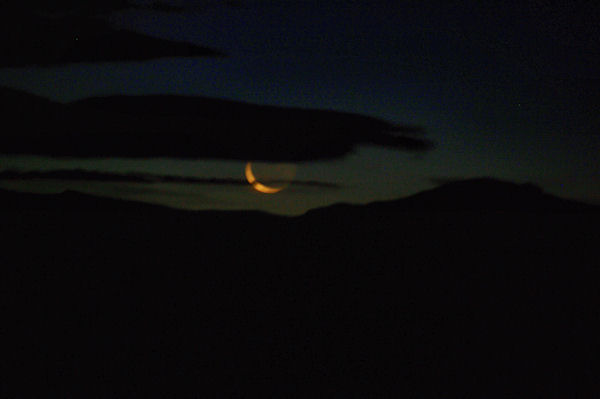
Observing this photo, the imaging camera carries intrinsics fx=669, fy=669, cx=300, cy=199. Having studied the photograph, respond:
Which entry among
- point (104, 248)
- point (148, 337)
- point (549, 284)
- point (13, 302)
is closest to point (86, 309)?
point (13, 302)

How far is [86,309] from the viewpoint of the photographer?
15641 millimetres

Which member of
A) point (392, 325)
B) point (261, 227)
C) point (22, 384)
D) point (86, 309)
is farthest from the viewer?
point (261, 227)

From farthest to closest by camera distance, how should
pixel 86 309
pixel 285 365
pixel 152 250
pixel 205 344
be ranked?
1. pixel 152 250
2. pixel 86 309
3. pixel 205 344
4. pixel 285 365

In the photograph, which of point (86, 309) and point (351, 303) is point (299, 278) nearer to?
point (351, 303)

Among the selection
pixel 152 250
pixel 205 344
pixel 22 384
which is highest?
pixel 152 250

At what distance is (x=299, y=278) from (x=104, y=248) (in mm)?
7983

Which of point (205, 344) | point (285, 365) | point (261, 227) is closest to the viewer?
point (285, 365)

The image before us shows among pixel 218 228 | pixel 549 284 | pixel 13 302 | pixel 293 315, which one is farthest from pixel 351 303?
pixel 218 228

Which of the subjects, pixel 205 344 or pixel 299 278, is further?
pixel 299 278

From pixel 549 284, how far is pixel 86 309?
12377mm

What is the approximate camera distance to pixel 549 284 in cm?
1873

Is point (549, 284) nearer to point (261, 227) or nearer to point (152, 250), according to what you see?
point (261, 227)

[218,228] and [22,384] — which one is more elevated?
[218,228]

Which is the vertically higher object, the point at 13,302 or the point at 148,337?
the point at 13,302
